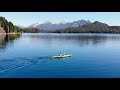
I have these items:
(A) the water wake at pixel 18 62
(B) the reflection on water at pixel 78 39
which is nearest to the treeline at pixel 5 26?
(B) the reflection on water at pixel 78 39

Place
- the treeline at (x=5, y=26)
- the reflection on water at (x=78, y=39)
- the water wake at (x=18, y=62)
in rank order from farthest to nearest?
the treeline at (x=5, y=26), the reflection on water at (x=78, y=39), the water wake at (x=18, y=62)

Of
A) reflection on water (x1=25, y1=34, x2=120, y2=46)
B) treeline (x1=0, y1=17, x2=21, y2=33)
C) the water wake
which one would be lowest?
reflection on water (x1=25, y1=34, x2=120, y2=46)

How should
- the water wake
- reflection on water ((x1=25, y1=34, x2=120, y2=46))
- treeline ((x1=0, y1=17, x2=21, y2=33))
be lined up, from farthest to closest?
treeline ((x1=0, y1=17, x2=21, y2=33)) → reflection on water ((x1=25, y1=34, x2=120, y2=46)) → the water wake

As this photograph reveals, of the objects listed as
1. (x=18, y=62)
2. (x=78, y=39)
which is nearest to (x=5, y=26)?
(x=78, y=39)

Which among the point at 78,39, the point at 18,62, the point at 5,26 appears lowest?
the point at 78,39

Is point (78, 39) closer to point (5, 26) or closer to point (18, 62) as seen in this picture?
point (5, 26)

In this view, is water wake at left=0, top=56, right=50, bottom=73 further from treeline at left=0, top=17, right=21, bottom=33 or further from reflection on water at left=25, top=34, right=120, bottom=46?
treeline at left=0, top=17, right=21, bottom=33

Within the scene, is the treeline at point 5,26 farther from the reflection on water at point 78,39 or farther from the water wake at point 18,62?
the water wake at point 18,62

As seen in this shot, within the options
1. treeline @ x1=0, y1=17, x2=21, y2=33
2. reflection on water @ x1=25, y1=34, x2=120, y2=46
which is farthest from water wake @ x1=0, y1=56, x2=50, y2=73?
treeline @ x1=0, y1=17, x2=21, y2=33

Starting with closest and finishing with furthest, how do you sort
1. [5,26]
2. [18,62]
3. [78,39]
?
[18,62], [78,39], [5,26]

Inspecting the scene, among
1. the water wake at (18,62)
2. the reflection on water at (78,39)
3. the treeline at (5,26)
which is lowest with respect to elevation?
the reflection on water at (78,39)
